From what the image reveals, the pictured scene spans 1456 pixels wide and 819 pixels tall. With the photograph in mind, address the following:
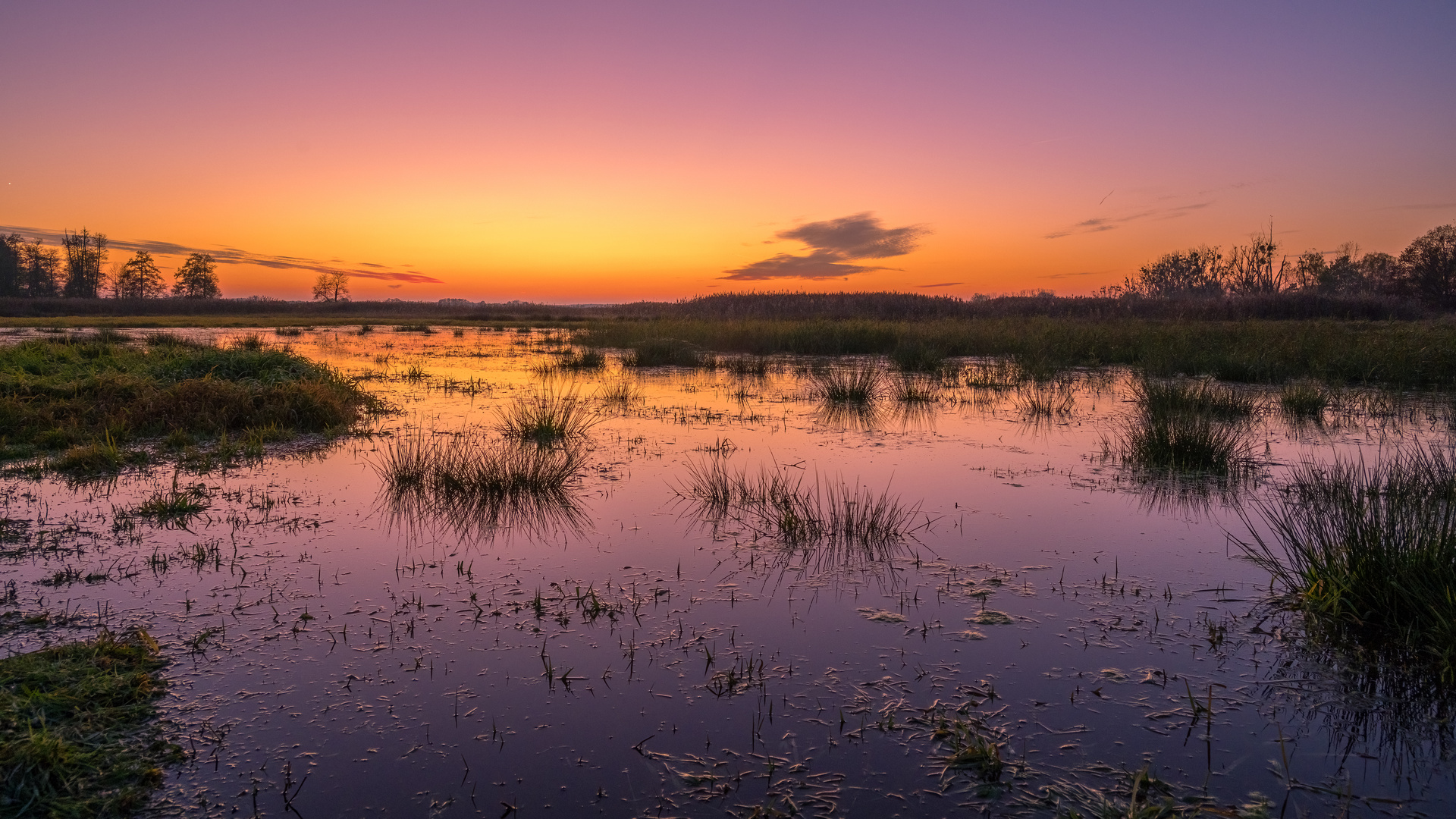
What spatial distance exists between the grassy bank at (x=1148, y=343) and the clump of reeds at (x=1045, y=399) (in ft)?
4.51

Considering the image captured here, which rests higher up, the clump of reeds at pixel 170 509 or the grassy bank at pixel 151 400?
the grassy bank at pixel 151 400

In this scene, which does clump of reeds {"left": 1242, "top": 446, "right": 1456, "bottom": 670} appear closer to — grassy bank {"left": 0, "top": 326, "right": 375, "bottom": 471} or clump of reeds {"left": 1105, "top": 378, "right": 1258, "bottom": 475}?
clump of reeds {"left": 1105, "top": 378, "right": 1258, "bottom": 475}

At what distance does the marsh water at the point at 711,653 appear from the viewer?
3.00 meters

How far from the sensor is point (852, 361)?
2262 cm

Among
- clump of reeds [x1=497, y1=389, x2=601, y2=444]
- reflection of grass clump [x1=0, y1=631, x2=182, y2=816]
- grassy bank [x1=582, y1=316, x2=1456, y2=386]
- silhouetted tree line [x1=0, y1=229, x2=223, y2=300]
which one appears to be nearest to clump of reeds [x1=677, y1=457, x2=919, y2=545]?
clump of reeds [x1=497, y1=389, x2=601, y2=444]

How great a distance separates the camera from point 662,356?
2328 cm

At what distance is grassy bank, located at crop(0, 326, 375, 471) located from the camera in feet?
31.0

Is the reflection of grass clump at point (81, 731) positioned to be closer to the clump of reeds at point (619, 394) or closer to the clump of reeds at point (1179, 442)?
the clump of reeds at point (1179, 442)

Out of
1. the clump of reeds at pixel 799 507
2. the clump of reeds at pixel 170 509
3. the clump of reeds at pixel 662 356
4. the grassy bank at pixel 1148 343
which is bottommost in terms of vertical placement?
the clump of reeds at pixel 170 509

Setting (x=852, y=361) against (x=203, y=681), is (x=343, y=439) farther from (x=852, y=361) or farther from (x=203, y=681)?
(x=852, y=361)

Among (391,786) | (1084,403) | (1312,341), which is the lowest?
(391,786)

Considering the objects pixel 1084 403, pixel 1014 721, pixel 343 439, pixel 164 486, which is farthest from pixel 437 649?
pixel 1084 403

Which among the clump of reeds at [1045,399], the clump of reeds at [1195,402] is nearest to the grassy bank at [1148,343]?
the clump of reeds at [1045,399]

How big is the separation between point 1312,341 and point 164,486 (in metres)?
23.2
